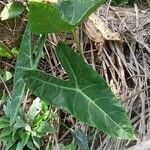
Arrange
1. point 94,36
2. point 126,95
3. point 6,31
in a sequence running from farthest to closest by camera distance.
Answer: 1. point 6,31
2. point 94,36
3. point 126,95

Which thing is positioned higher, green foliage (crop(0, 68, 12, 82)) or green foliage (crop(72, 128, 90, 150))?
green foliage (crop(0, 68, 12, 82))

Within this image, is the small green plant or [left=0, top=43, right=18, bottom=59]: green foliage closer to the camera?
the small green plant

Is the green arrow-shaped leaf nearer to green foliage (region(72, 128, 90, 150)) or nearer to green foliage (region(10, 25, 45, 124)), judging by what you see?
green foliage (region(10, 25, 45, 124))

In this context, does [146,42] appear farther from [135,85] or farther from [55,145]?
[55,145]

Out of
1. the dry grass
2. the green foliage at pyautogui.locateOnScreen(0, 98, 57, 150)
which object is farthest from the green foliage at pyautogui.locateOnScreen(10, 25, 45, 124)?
the dry grass

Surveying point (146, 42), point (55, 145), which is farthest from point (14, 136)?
point (146, 42)

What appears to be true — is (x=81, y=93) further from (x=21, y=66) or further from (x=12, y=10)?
(x=12, y=10)
